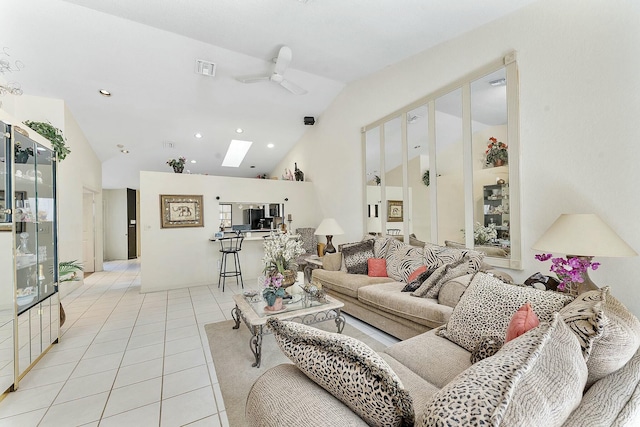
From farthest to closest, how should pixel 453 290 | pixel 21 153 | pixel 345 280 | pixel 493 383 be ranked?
pixel 345 280
pixel 453 290
pixel 21 153
pixel 493 383

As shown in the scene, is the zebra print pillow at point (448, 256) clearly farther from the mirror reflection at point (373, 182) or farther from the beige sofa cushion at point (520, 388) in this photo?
the beige sofa cushion at point (520, 388)

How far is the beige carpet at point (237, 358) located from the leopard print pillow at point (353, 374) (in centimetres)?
120

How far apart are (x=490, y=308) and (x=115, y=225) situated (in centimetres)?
1001

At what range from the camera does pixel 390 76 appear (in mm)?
4035

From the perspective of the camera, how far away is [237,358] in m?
2.44

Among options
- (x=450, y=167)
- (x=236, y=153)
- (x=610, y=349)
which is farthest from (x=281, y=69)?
(x=610, y=349)

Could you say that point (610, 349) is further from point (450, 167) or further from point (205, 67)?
point (205, 67)

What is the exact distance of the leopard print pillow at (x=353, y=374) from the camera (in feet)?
2.24

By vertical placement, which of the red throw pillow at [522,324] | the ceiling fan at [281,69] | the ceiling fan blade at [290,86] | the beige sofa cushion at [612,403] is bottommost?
the beige sofa cushion at [612,403]

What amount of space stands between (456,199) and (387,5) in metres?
2.18

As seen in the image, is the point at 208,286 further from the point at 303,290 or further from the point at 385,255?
the point at 385,255

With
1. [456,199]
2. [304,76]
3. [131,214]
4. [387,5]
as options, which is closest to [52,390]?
[456,199]

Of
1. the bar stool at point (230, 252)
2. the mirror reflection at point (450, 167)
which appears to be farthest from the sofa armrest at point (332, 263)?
the bar stool at point (230, 252)

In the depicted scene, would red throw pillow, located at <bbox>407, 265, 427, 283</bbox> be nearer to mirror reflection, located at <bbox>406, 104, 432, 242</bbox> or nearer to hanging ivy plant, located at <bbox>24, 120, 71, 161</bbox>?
mirror reflection, located at <bbox>406, 104, 432, 242</bbox>
